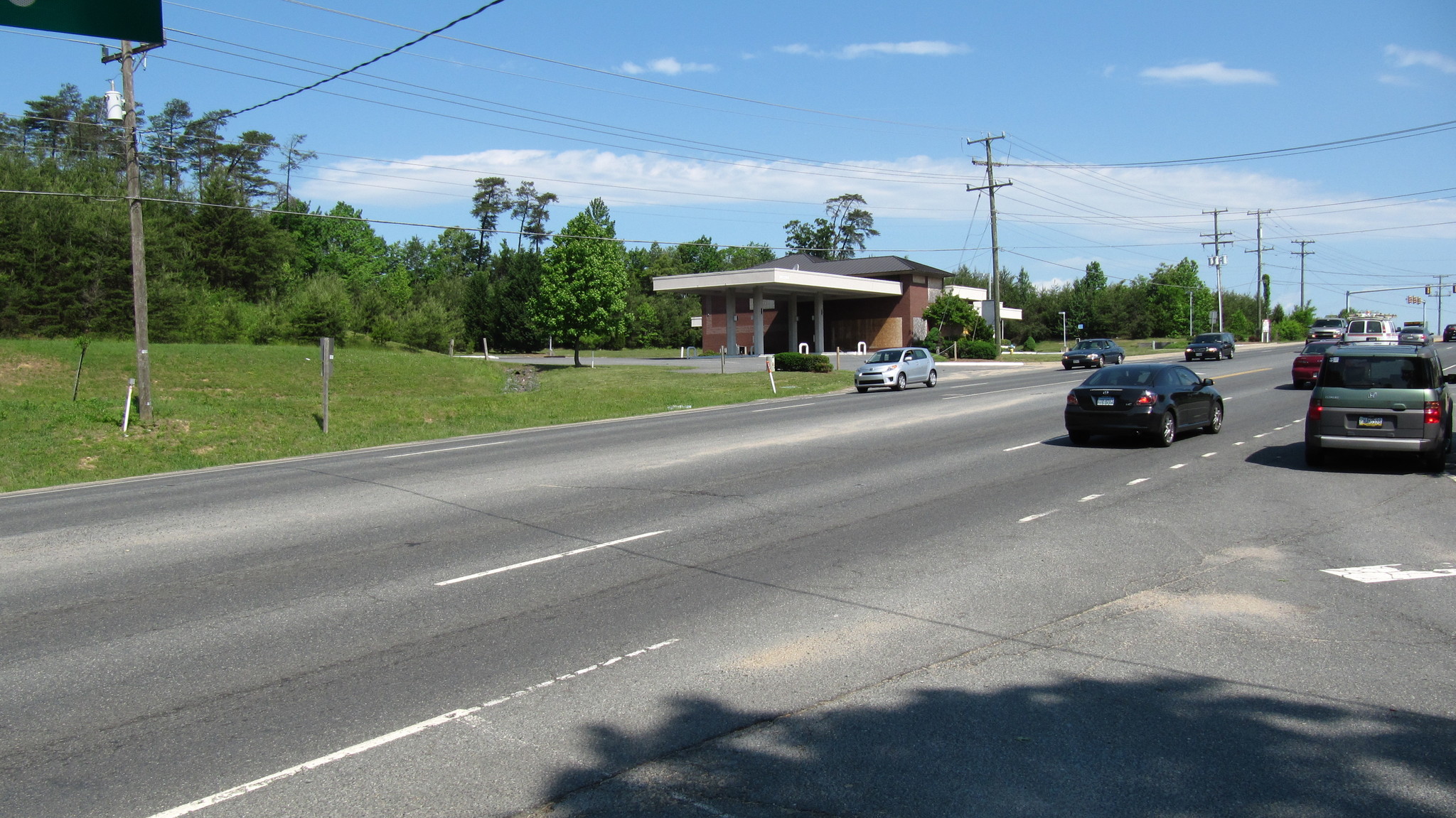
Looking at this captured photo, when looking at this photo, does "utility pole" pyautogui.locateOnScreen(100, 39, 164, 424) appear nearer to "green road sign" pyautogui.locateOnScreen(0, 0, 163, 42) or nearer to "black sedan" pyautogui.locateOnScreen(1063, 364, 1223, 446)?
"green road sign" pyautogui.locateOnScreen(0, 0, 163, 42)

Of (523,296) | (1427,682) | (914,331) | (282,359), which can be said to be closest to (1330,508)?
(1427,682)

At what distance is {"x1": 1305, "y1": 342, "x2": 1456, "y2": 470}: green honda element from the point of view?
13492 mm

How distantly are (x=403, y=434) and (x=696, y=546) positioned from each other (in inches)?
687

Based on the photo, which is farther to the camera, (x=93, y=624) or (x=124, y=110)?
(x=124, y=110)

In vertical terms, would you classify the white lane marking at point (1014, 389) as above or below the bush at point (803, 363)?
below

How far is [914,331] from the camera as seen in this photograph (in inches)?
2874

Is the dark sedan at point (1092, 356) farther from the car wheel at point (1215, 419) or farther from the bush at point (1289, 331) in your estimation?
the bush at point (1289, 331)

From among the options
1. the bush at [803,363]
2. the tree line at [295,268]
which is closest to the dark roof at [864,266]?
the tree line at [295,268]

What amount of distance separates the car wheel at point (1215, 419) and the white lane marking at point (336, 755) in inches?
661

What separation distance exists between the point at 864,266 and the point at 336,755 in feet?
246

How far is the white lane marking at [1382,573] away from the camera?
800 centimetres

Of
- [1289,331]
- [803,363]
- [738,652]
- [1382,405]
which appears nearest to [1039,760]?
[738,652]

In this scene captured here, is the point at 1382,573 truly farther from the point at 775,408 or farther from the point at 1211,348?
the point at 1211,348

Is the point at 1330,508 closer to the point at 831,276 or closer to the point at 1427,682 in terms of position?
the point at 1427,682
